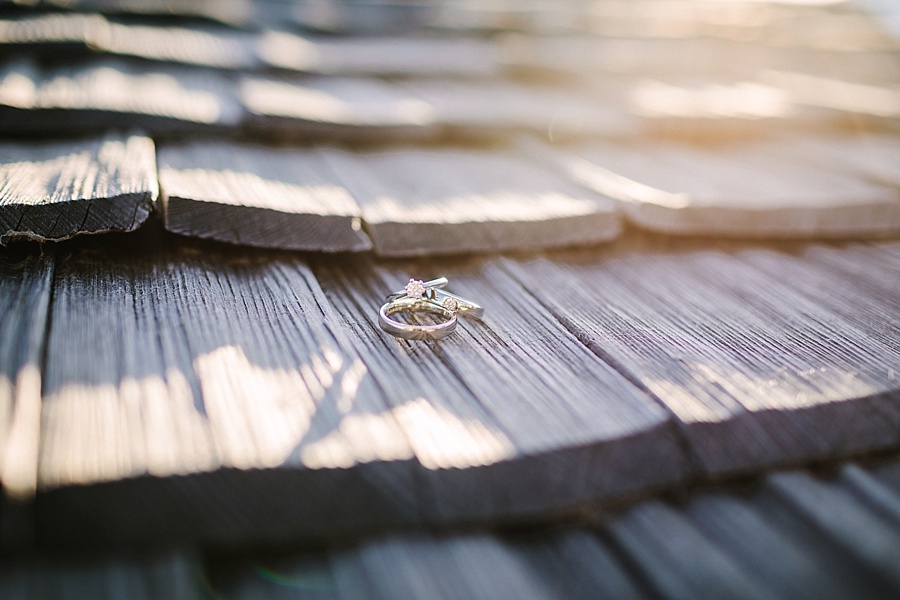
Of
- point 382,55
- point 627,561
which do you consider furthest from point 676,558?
point 382,55

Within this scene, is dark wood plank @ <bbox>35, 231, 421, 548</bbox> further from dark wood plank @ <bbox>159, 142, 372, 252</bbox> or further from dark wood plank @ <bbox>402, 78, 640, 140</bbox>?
dark wood plank @ <bbox>402, 78, 640, 140</bbox>

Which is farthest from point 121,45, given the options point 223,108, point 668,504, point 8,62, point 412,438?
A: point 668,504

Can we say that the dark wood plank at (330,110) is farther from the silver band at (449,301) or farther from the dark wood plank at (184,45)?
the silver band at (449,301)

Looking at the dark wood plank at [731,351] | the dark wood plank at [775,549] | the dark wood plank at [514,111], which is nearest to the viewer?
the dark wood plank at [775,549]

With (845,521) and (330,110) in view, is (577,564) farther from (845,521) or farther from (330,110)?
(330,110)

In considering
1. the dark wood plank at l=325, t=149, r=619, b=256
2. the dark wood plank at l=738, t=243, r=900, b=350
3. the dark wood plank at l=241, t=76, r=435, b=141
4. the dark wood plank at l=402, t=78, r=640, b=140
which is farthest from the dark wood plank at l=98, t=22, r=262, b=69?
the dark wood plank at l=738, t=243, r=900, b=350

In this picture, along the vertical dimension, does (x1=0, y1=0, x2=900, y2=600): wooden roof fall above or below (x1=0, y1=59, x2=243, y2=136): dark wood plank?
below

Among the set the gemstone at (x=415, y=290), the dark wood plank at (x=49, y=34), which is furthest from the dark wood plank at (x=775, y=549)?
the dark wood plank at (x=49, y=34)
